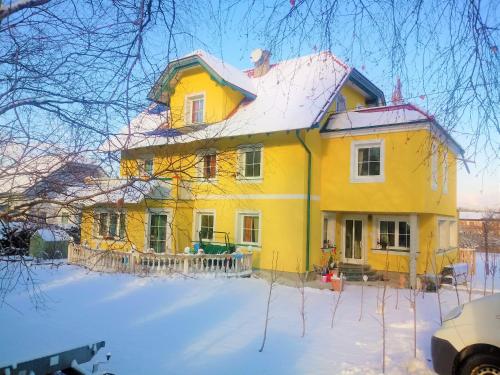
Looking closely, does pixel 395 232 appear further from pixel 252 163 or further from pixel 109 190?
pixel 109 190

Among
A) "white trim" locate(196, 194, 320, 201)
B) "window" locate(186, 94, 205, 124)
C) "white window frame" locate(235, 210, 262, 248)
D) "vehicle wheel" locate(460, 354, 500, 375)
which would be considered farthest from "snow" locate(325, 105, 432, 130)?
"vehicle wheel" locate(460, 354, 500, 375)

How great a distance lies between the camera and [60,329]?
7.48 m

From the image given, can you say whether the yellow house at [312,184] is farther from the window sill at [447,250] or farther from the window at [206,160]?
the window at [206,160]

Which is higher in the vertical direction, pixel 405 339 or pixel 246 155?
pixel 246 155

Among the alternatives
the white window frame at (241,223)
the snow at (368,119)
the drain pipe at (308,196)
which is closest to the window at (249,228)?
the white window frame at (241,223)

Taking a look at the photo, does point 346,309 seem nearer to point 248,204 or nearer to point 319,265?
point 319,265

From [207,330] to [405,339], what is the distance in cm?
369

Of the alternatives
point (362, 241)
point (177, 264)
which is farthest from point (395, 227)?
point (177, 264)

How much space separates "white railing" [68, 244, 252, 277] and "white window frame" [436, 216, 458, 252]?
7.83 m

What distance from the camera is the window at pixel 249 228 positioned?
50.1 feet

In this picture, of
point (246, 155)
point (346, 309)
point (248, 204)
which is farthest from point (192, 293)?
point (246, 155)

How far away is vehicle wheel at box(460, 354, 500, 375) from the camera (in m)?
4.52

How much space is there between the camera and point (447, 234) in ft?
56.8

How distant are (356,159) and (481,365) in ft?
33.8
